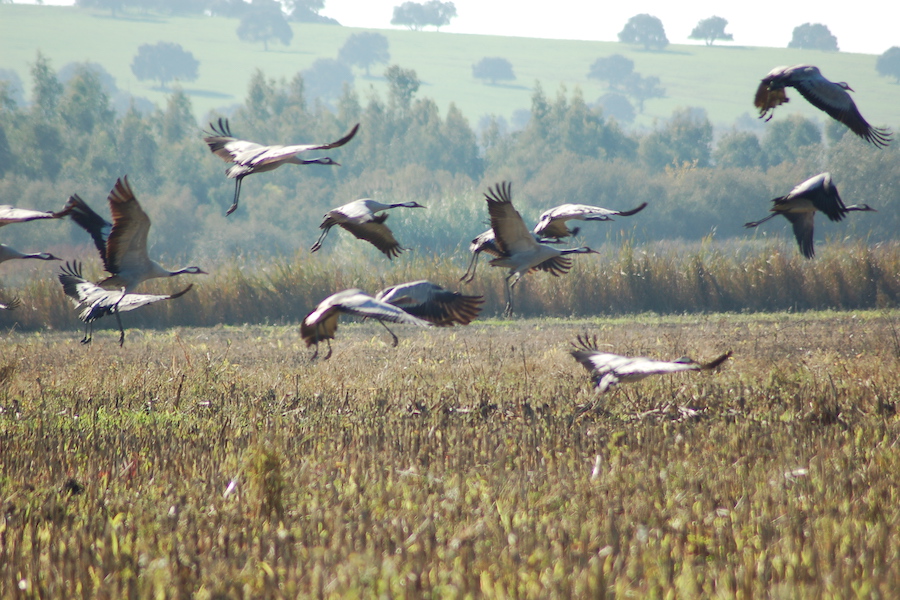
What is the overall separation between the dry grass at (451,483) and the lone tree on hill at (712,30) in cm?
18636

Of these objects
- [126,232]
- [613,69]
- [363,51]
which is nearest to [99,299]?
[126,232]

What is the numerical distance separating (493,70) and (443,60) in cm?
1462

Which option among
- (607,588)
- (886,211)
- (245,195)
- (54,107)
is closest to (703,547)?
(607,588)

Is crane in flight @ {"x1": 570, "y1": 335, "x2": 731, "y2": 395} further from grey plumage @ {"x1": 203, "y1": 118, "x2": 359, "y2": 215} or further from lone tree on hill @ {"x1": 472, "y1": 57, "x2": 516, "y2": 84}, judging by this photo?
lone tree on hill @ {"x1": 472, "y1": 57, "x2": 516, "y2": 84}

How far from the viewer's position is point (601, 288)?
1919 centimetres

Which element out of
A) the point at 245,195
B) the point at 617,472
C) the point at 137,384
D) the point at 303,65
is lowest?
the point at 245,195

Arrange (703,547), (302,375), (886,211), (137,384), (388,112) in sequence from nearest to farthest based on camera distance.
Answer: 1. (703,547)
2. (137,384)
3. (302,375)
4. (886,211)
5. (388,112)

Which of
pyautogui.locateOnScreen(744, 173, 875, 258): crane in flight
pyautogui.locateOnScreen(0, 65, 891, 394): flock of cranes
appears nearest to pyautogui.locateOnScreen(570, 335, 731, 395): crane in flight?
pyautogui.locateOnScreen(0, 65, 891, 394): flock of cranes

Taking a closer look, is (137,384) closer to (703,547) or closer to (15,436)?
(15,436)

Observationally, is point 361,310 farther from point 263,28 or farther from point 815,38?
point 815,38

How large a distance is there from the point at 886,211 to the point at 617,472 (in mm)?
52168

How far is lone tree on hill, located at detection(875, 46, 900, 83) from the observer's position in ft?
427

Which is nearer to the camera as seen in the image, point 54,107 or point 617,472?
point 617,472

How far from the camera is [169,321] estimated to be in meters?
18.7
